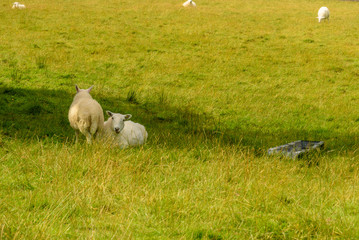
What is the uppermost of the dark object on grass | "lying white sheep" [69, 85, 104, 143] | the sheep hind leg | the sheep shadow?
"lying white sheep" [69, 85, 104, 143]

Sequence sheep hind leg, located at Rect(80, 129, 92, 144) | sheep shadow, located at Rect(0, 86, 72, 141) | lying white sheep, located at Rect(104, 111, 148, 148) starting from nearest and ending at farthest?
sheep hind leg, located at Rect(80, 129, 92, 144) → lying white sheep, located at Rect(104, 111, 148, 148) → sheep shadow, located at Rect(0, 86, 72, 141)

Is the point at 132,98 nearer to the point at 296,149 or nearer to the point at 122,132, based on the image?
the point at 122,132

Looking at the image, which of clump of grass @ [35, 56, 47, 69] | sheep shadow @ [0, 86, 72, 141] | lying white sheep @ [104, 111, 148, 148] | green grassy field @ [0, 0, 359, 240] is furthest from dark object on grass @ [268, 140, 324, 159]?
clump of grass @ [35, 56, 47, 69]

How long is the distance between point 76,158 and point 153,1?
1139 inches

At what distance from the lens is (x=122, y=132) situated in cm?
797

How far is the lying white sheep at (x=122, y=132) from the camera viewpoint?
7.58 metres

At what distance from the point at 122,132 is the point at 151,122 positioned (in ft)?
10.3

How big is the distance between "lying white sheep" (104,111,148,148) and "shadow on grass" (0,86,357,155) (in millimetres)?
473

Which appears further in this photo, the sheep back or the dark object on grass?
the dark object on grass

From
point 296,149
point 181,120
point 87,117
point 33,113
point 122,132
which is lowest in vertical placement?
point 181,120

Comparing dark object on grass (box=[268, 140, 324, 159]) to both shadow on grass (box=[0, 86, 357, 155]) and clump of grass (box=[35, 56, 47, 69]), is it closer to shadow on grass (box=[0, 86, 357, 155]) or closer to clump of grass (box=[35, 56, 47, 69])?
shadow on grass (box=[0, 86, 357, 155])

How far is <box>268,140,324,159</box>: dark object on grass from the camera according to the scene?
762cm

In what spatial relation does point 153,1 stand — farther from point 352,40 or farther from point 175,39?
point 352,40

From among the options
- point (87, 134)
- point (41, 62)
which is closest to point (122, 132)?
point (87, 134)
